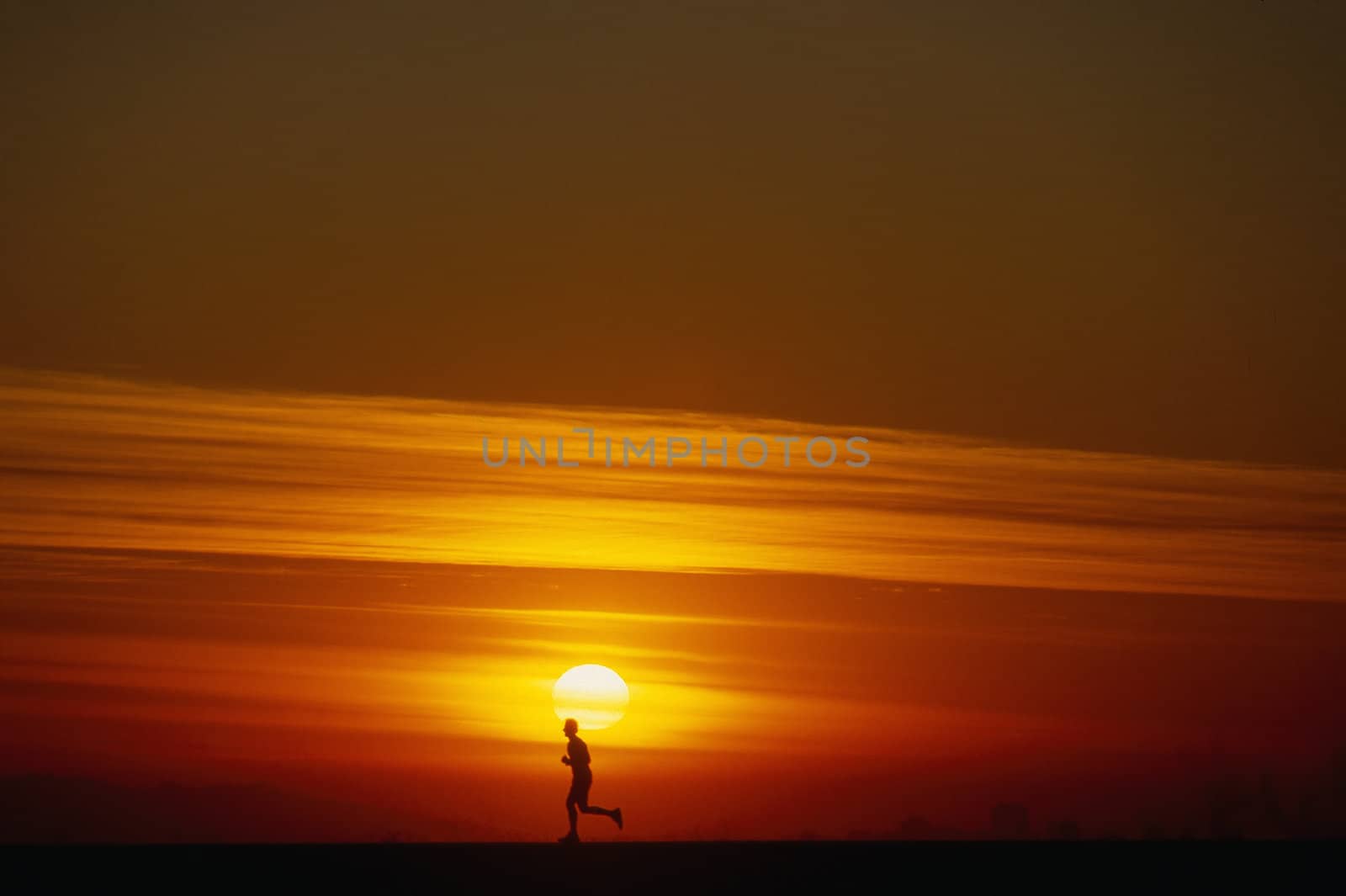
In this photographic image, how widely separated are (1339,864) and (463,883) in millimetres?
8214

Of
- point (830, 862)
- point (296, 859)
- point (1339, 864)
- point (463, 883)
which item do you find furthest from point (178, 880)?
point (1339, 864)

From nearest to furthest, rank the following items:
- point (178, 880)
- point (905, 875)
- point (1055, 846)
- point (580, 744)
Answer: point (178, 880), point (905, 875), point (1055, 846), point (580, 744)

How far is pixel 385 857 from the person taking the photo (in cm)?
1728

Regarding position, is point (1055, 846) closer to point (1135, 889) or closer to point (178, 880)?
point (1135, 889)

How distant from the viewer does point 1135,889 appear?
55.5 ft

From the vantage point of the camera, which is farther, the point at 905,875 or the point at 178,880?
the point at 905,875

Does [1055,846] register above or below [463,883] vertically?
above

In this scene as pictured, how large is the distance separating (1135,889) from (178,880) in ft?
27.1

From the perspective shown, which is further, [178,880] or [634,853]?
[634,853]

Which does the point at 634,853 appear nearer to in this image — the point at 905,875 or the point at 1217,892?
the point at 905,875

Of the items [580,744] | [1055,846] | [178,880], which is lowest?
[178,880]

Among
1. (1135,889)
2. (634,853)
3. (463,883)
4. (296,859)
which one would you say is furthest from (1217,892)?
(296,859)

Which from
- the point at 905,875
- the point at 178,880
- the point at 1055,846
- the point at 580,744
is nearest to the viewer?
the point at 178,880

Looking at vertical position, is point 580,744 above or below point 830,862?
above
